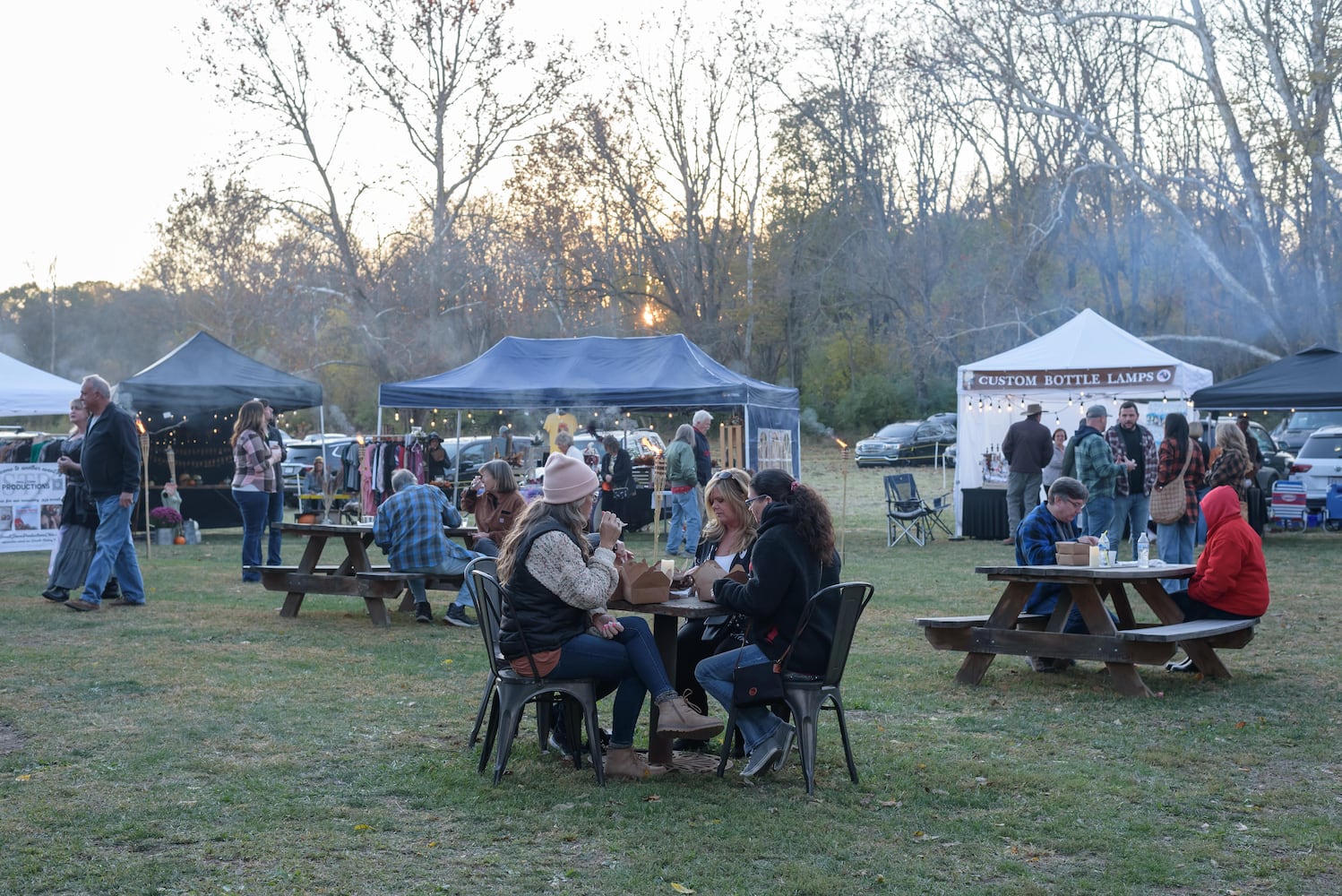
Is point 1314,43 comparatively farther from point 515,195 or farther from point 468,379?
point 515,195

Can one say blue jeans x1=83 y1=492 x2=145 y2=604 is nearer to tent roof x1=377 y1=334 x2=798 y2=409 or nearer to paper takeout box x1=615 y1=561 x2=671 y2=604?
paper takeout box x1=615 y1=561 x2=671 y2=604

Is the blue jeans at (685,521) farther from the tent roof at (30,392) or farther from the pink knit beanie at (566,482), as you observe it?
the pink knit beanie at (566,482)

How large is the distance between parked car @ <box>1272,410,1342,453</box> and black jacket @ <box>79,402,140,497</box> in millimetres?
19667

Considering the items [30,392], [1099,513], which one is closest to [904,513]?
[1099,513]

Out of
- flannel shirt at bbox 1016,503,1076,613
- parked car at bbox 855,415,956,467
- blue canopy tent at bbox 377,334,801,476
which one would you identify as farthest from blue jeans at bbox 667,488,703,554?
parked car at bbox 855,415,956,467

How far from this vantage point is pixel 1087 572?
668 centimetres

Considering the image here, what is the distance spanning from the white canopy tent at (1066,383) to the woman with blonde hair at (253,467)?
931 cm

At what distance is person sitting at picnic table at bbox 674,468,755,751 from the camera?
17.9ft

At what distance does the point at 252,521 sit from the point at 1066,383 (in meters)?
10.3

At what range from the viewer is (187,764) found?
525 cm

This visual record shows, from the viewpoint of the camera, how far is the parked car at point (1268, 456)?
1720 cm

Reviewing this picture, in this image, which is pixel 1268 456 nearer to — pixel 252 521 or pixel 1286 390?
pixel 1286 390

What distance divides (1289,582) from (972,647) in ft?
20.8

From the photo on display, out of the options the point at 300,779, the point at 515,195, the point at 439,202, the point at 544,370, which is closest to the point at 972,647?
the point at 300,779
